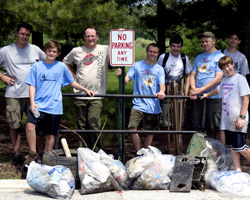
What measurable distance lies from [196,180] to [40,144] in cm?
210

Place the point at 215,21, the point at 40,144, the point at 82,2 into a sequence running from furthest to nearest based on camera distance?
1. the point at 215,21
2. the point at 82,2
3. the point at 40,144

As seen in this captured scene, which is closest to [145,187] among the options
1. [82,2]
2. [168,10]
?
[82,2]

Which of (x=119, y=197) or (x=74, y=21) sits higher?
(x=74, y=21)

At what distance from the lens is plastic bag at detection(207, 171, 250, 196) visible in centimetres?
406

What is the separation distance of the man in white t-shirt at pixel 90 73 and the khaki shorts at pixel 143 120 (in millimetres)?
470

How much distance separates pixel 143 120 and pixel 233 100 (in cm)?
132

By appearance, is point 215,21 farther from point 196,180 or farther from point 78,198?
point 78,198

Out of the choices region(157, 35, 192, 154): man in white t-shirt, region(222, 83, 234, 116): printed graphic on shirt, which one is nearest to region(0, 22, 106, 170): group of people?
region(157, 35, 192, 154): man in white t-shirt

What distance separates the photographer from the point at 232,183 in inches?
162

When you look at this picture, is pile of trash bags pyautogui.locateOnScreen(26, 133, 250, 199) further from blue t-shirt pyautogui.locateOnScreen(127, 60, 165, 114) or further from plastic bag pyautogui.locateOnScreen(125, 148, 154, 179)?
blue t-shirt pyautogui.locateOnScreen(127, 60, 165, 114)

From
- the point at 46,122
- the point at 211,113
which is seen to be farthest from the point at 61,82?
the point at 211,113

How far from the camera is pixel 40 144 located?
5.12 meters

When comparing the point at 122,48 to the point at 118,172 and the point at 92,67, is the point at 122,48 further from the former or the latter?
the point at 118,172

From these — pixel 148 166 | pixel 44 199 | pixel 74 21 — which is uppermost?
pixel 74 21
